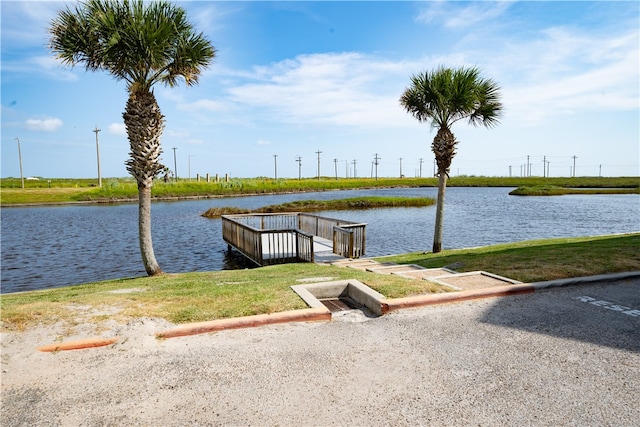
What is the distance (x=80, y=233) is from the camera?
27594mm

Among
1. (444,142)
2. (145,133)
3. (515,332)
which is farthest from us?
(444,142)

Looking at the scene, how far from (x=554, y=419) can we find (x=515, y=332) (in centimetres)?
210

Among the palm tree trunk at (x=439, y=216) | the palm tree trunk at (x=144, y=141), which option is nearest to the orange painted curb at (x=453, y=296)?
the palm tree trunk at (x=144, y=141)

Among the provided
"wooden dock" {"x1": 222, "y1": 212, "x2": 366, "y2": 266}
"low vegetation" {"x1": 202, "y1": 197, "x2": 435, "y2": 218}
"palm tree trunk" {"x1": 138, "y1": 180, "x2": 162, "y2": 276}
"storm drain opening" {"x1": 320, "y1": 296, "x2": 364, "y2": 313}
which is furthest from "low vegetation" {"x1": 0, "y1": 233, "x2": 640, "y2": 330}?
"low vegetation" {"x1": 202, "y1": 197, "x2": 435, "y2": 218}

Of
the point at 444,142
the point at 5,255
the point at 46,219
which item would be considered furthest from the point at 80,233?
the point at 444,142

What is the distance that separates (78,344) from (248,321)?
6.62 ft

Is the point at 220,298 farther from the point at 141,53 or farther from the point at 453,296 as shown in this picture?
the point at 141,53

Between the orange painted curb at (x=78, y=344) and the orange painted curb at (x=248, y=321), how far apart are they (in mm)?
596

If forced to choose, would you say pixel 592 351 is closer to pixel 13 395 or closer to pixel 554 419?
pixel 554 419

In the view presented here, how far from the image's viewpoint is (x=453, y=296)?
689 centimetres

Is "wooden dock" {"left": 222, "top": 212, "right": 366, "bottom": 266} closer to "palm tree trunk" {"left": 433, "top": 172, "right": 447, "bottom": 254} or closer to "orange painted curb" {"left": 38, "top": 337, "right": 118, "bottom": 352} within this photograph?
"palm tree trunk" {"left": 433, "top": 172, "right": 447, "bottom": 254}

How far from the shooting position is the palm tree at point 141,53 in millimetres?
10672

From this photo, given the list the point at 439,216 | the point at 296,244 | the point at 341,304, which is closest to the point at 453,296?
the point at 341,304

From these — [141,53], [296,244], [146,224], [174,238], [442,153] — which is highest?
[141,53]
